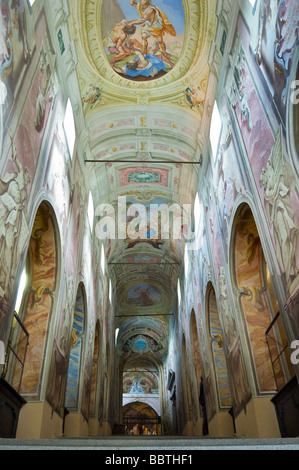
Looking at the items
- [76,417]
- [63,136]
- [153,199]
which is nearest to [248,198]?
[63,136]

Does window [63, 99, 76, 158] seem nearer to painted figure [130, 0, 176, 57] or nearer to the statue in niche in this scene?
painted figure [130, 0, 176, 57]

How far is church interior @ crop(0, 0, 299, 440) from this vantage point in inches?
277

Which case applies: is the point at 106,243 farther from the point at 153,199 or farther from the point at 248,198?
the point at 248,198

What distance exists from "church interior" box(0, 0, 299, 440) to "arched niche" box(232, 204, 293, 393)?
0.04m

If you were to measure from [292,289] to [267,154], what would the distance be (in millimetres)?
2717

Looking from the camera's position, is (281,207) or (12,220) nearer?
(281,207)

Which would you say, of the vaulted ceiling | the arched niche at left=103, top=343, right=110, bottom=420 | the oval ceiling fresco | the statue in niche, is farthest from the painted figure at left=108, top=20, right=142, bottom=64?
the arched niche at left=103, top=343, right=110, bottom=420

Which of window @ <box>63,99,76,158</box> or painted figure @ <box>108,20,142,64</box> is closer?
window @ <box>63,99,76,158</box>

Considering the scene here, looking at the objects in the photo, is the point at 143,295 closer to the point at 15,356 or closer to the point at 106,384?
the point at 106,384

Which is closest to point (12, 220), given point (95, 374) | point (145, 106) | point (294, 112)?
point (294, 112)

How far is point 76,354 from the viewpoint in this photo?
14.4 m

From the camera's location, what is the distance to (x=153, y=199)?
19641mm

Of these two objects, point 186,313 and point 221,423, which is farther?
point 186,313

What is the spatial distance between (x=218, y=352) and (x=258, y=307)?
4222 mm
